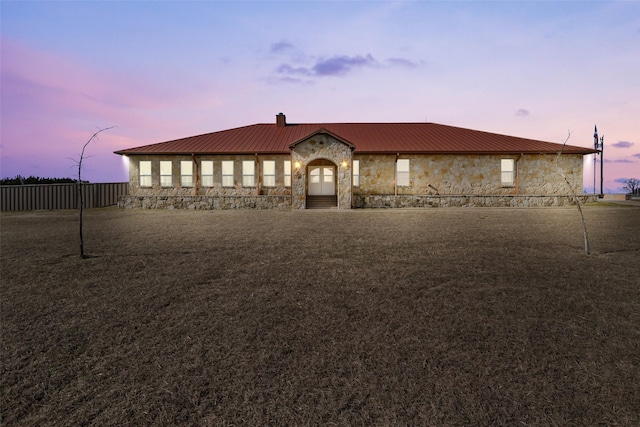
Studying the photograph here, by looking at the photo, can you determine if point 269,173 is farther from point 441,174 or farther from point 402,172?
point 441,174

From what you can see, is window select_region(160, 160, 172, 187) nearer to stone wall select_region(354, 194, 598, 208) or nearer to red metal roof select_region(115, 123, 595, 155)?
red metal roof select_region(115, 123, 595, 155)

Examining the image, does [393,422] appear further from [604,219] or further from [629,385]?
[604,219]

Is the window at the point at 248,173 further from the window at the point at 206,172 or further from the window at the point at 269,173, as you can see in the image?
the window at the point at 206,172

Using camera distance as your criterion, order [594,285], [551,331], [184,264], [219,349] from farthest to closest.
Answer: [184,264] → [594,285] → [551,331] → [219,349]

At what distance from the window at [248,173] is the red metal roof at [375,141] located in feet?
2.84

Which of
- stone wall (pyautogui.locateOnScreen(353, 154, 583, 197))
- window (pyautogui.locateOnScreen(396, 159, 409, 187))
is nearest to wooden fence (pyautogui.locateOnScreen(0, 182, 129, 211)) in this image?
stone wall (pyautogui.locateOnScreen(353, 154, 583, 197))

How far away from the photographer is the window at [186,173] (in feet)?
80.2

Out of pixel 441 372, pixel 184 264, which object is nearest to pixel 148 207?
pixel 184 264

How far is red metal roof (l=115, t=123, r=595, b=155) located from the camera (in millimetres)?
23688

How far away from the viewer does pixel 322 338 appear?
4.25 metres

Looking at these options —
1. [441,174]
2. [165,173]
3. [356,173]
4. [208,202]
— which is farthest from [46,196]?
[441,174]

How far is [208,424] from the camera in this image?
112 inches

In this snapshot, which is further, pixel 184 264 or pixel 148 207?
pixel 148 207

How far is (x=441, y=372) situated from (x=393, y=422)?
0.90 metres
